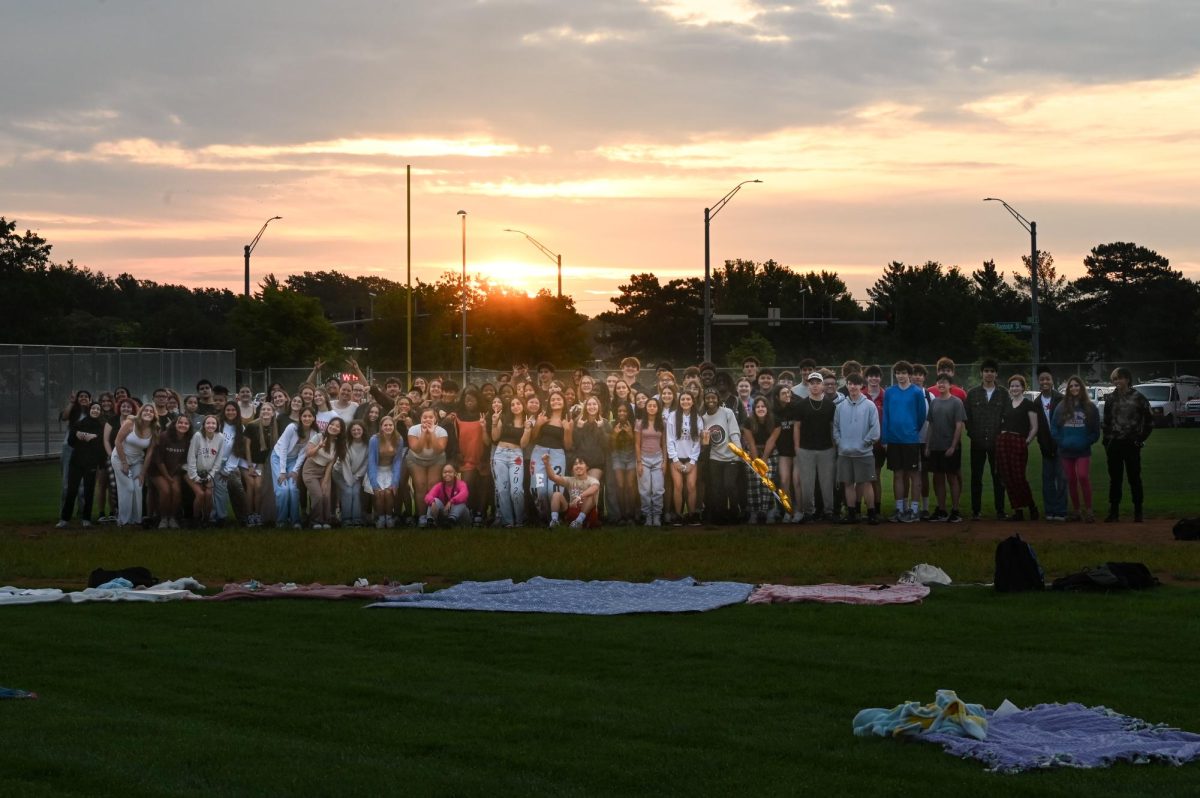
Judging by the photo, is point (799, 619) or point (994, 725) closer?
point (994, 725)

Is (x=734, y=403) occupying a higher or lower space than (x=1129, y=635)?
higher

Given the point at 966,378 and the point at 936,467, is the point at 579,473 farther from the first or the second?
the point at 966,378

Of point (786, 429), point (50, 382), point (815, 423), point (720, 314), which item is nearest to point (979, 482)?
point (815, 423)

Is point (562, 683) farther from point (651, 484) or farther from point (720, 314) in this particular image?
point (720, 314)

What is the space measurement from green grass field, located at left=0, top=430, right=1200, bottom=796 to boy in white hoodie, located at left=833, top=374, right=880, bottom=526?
4.01 metres

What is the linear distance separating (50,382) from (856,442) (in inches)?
1106

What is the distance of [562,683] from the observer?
9.26 meters

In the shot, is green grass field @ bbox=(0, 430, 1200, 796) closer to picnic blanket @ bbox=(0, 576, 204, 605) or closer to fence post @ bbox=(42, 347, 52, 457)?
picnic blanket @ bbox=(0, 576, 204, 605)

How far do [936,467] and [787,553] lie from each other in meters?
4.47

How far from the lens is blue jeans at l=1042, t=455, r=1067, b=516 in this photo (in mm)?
19609

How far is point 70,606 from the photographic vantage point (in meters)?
12.8

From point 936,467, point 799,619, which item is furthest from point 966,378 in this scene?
point 799,619

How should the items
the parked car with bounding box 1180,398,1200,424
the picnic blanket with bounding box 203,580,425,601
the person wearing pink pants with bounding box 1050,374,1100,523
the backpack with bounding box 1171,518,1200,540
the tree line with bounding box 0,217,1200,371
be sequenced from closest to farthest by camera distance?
1. the picnic blanket with bounding box 203,580,425,601
2. the backpack with bounding box 1171,518,1200,540
3. the person wearing pink pants with bounding box 1050,374,1100,523
4. the parked car with bounding box 1180,398,1200,424
5. the tree line with bounding box 0,217,1200,371

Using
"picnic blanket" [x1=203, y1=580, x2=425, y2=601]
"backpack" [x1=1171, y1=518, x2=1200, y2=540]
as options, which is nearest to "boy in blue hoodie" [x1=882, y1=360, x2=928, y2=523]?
"backpack" [x1=1171, y1=518, x2=1200, y2=540]
